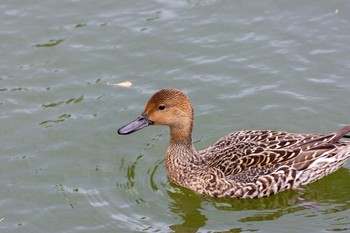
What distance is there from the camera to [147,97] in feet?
44.3

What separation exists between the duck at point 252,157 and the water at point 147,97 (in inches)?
8.0

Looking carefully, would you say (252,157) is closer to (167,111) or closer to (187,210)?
(187,210)

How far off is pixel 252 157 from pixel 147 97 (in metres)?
2.65

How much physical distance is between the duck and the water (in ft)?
0.67

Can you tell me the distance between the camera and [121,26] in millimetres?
15125

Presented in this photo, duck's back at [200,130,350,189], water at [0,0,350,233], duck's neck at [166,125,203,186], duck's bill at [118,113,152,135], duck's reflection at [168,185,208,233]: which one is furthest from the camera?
duck's neck at [166,125,203,186]

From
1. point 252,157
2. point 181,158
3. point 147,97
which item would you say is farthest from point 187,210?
point 147,97

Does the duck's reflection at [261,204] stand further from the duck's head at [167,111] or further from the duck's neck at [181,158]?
the duck's head at [167,111]

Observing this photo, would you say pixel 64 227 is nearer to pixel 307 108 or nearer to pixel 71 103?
pixel 71 103

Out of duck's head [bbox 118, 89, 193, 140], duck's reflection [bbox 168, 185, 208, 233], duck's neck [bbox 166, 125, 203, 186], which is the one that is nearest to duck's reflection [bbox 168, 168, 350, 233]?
duck's reflection [bbox 168, 185, 208, 233]

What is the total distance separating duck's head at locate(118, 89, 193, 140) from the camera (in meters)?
11.5

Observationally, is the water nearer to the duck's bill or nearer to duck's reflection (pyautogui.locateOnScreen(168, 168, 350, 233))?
duck's reflection (pyautogui.locateOnScreen(168, 168, 350, 233))

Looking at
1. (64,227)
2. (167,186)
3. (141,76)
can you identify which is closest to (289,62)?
(141,76)

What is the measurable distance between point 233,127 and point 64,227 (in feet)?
10.6
